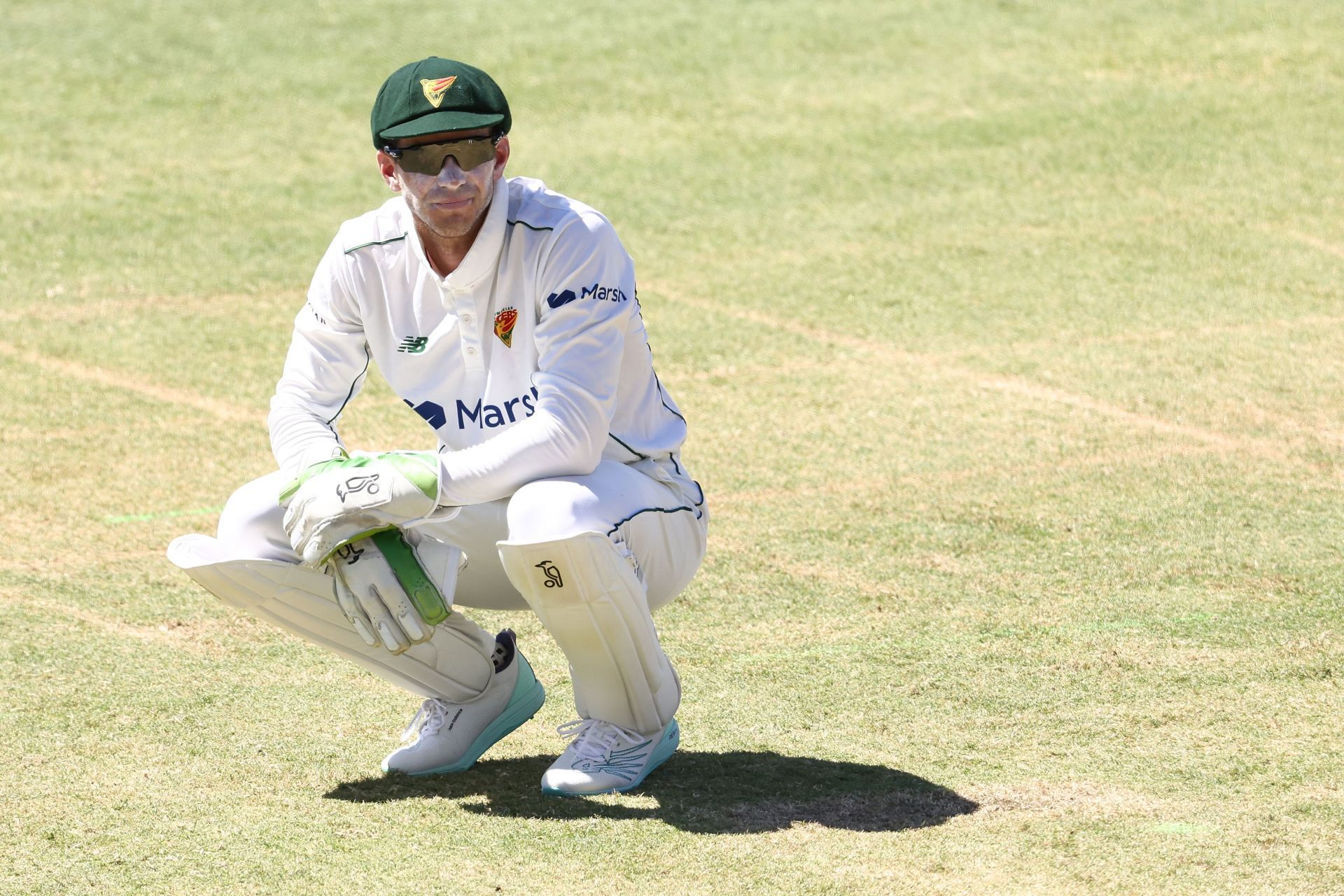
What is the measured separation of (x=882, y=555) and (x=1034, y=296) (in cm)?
335

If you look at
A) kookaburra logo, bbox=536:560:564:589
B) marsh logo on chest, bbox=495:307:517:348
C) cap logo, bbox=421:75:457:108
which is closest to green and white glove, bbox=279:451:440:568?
kookaburra logo, bbox=536:560:564:589

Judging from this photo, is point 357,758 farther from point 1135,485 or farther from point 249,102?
point 249,102

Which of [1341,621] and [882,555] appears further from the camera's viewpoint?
[882,555]

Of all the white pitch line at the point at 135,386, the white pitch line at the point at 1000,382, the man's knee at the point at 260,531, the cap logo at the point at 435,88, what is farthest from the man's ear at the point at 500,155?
A: the white pitch line at the point at 1000,382

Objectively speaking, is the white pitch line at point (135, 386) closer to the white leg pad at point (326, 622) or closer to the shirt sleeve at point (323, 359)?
the shirt sleeve at point (323, 359)

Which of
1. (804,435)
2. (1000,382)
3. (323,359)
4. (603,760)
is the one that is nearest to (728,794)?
(603,760)

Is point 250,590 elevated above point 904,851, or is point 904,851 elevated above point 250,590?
point 250,590

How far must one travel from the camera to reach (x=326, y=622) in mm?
3762

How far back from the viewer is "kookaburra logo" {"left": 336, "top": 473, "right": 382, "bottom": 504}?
352 centimetres

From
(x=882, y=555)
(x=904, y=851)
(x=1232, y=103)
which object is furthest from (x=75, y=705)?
(x=1232, y=103)

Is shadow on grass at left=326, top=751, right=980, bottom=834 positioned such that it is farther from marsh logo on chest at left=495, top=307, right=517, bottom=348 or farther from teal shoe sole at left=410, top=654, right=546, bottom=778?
marsh logo on chest at left=495, top=307, right=517, bottom=348

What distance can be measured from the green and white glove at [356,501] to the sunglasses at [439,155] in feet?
2.03

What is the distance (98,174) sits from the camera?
398 inches

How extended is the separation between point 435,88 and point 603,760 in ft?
4.79
